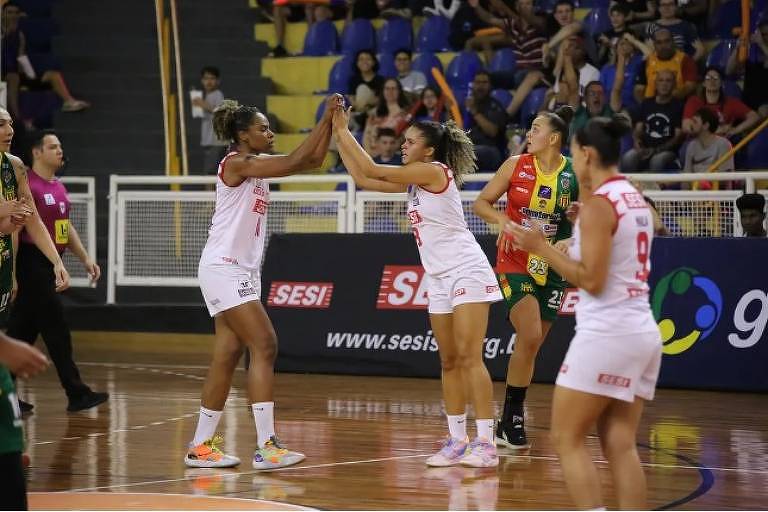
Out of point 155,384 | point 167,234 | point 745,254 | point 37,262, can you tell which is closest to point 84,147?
point 167,234

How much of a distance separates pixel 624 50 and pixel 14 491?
40.7ft

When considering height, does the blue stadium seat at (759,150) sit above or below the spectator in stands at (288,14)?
below

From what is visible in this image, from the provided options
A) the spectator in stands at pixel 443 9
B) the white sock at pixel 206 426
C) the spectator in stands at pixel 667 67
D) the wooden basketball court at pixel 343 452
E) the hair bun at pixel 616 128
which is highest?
the spectator in stands at pixel 443 9

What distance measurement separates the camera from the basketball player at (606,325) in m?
5.04

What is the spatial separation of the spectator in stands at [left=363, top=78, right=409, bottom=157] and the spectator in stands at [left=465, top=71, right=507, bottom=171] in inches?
36.3

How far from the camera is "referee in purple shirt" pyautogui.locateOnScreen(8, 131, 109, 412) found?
10.1m

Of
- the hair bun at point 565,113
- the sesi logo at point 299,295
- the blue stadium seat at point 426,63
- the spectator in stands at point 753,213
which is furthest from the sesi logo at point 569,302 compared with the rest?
the blue stadium seat at point 426,63

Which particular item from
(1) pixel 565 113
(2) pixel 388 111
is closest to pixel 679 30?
(2) pixel 388 111

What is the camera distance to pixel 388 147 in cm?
1551

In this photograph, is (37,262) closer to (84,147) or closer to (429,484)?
(429,484)

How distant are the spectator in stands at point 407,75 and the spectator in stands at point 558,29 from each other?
1682 mm

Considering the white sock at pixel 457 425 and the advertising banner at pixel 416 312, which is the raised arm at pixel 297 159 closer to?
the white sock at pixel 457 425

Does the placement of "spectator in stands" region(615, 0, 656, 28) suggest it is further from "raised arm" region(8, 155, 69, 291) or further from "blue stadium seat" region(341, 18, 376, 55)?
"raised arm" region(8, 155, 69, 291)

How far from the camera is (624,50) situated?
1566cm
